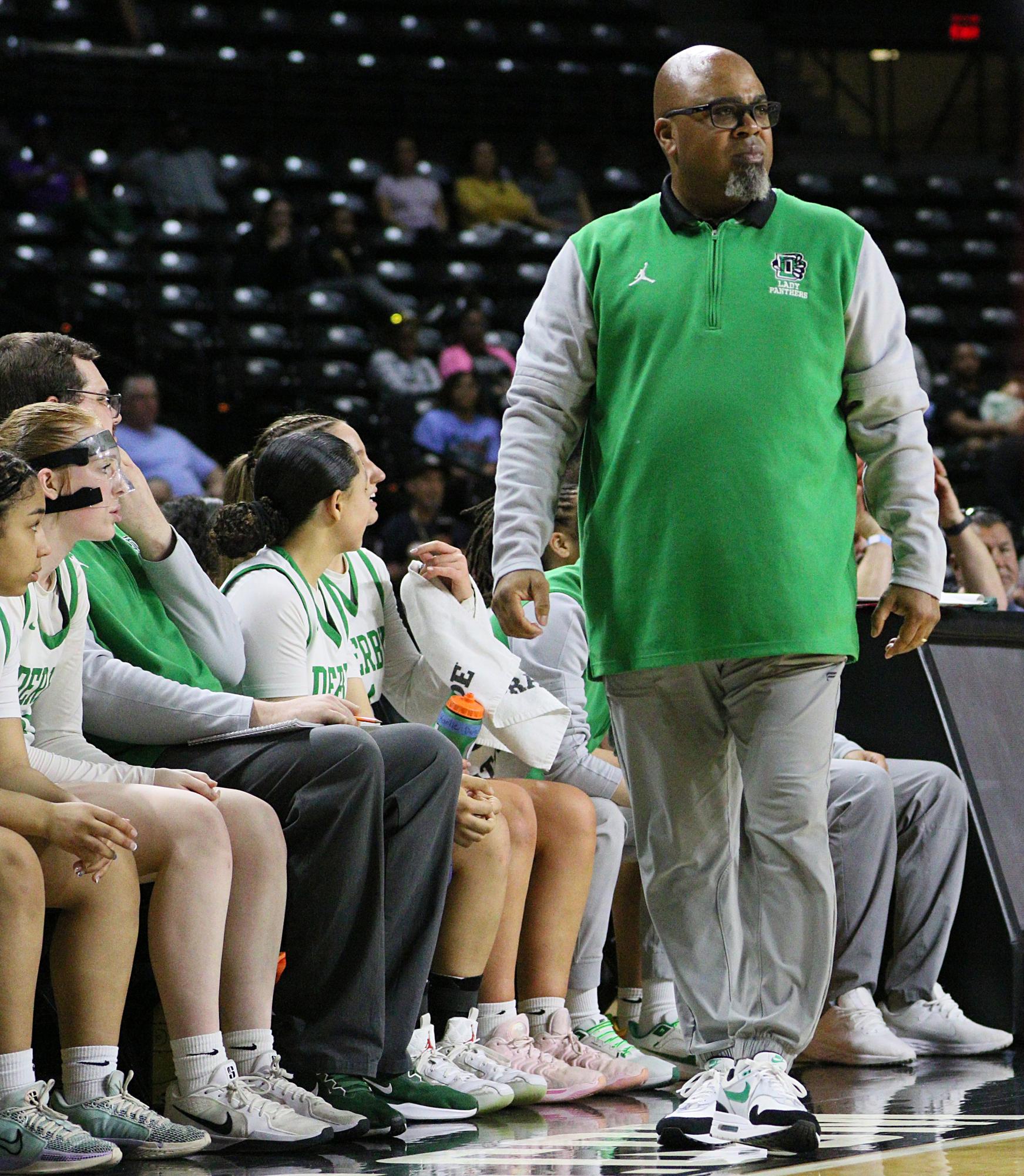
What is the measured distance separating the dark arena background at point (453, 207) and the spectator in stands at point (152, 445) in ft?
0.68

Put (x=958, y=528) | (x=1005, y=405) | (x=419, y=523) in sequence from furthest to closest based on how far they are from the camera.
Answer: (x=1005, y=405), (x=419, y=523), (x=958, y=528)

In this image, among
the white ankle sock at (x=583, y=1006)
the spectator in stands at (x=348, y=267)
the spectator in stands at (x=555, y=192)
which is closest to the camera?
the white ankle sock at (x=583, y=1006)

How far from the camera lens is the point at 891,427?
2658 millimetres

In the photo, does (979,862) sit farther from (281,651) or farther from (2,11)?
(2,11)

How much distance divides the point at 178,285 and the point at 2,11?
301 cm

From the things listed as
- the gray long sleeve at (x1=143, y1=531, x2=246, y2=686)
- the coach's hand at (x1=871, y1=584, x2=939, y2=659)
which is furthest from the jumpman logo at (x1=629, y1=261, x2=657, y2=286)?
the gray long sleeve at (x1=143, y1=531, x2=246, y2=686)

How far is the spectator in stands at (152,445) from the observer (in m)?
7.49

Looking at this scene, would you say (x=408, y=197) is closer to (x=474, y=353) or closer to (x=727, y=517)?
(x=474, y=353)

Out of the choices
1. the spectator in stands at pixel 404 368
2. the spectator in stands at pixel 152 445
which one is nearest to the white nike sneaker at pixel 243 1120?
the spectator in stands at pixel 152 445

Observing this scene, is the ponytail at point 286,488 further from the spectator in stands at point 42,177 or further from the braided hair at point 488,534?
the spectator in stands at point 42,177

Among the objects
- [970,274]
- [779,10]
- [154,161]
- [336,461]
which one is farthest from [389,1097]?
[779,10]

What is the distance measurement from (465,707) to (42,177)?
8073 millimetres

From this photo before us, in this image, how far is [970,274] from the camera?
13297 millimetres

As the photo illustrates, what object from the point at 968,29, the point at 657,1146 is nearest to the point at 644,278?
the point at 657,1146
